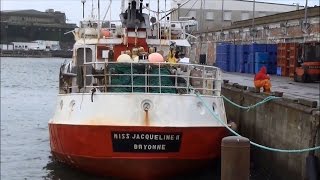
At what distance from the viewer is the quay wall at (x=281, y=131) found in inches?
452

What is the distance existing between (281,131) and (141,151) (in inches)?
125

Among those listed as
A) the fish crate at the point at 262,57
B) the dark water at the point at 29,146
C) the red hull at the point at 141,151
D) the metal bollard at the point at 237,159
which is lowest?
the dark water at the point at 29,146

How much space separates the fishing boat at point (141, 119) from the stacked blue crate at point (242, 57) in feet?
85.7

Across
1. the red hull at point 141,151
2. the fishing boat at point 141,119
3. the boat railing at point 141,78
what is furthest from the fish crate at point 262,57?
the red hull at point 141,151

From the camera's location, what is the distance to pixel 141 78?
1391 centimetres

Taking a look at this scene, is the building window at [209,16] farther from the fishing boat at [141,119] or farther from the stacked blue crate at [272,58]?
the fishing boat at [141,119]

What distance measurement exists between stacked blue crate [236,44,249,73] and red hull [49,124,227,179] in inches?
1066

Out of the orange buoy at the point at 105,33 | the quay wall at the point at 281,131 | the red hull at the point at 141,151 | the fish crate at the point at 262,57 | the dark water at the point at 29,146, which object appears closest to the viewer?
the quay wall at the point at 281,131

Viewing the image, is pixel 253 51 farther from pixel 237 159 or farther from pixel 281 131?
pixel 237 159

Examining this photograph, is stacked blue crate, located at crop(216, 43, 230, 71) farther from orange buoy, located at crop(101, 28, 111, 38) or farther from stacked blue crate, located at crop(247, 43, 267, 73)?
orange buoy, located at crop(101, 28, 111, 38)

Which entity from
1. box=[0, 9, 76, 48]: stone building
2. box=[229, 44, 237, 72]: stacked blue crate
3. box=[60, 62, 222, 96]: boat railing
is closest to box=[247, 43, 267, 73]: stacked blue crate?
box=[229, 44, 237, 72]: stacked blue crate

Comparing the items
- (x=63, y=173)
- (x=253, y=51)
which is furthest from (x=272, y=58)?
(x=63, y=173)

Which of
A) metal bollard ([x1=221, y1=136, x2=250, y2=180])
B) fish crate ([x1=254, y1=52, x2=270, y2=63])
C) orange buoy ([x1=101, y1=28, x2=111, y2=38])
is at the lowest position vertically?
metal bollard ([x1=221, y1=136, x2=250, y2=180])

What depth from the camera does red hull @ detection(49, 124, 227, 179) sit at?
43.6ft
